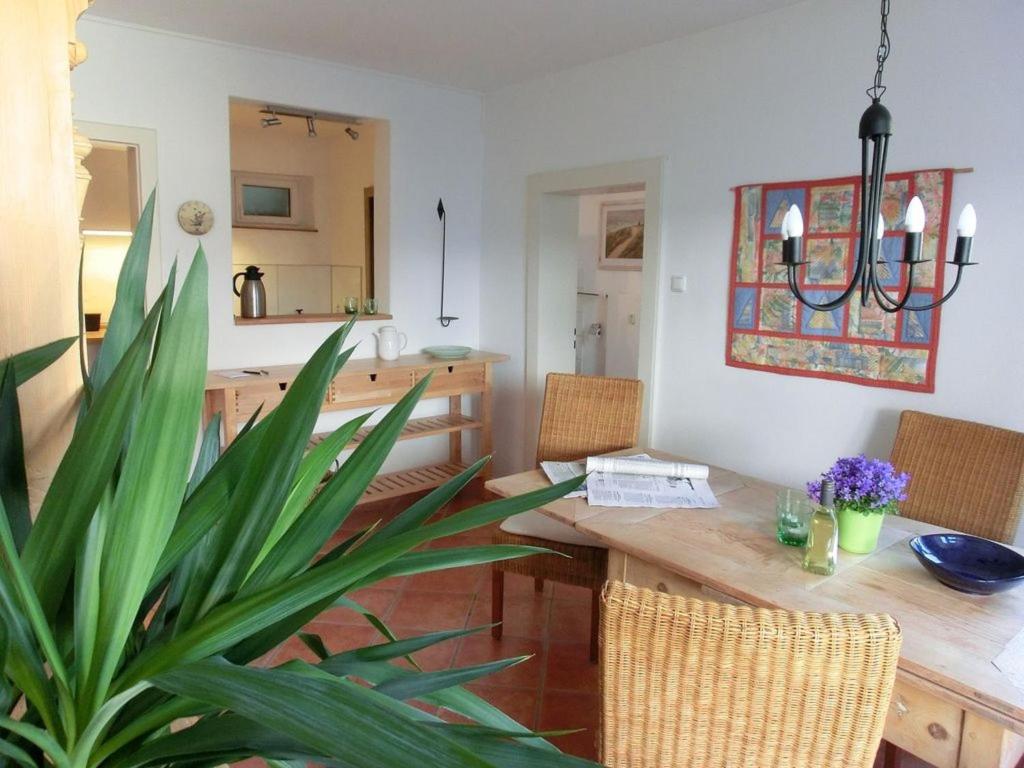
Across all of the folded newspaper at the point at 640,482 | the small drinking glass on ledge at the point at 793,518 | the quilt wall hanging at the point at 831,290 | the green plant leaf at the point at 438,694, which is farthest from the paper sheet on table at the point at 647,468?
the green plant leaf at the point at 438,694

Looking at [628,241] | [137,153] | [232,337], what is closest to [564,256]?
[628,241]

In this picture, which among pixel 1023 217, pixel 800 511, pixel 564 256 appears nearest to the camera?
pixel 800 511

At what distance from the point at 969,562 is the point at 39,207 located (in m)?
1.95

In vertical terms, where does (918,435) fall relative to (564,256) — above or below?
below

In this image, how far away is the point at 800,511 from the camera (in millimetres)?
1958

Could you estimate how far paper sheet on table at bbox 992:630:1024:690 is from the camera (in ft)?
4.25

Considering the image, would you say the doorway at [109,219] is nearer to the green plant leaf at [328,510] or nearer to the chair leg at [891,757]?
the green plant leaf at [328,510]

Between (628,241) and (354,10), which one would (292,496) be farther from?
(628,241)

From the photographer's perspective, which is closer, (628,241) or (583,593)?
(583,593)

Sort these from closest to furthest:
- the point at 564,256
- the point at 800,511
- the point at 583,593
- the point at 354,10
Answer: the point at 800,511, the point at 354,10, the point at 583,593, the point at 564,256

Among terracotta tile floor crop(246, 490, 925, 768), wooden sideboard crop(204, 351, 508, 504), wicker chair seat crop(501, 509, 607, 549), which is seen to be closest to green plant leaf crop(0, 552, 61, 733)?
terracotta tile floor crop(246, 490, 925, 768)

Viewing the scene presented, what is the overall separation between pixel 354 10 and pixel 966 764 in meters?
3.15

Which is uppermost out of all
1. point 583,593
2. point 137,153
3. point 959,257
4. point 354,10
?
point 354,10

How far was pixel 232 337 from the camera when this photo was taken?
375 centimetres
